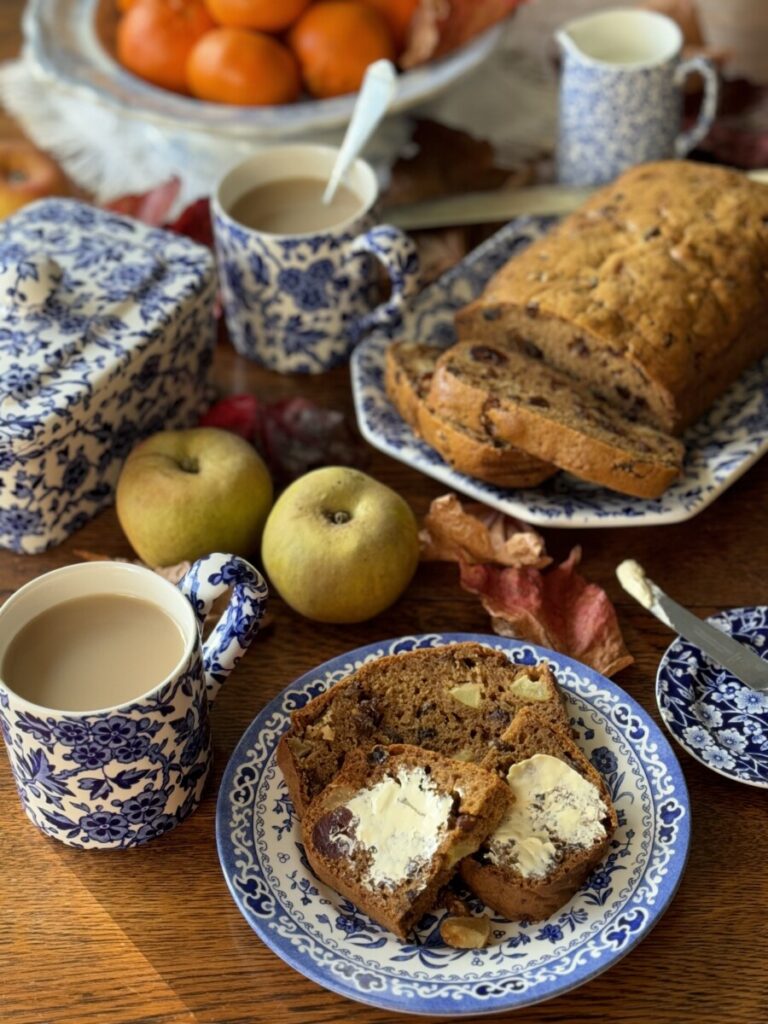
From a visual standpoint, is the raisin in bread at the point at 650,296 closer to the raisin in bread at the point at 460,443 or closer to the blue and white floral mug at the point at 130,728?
the raisin in bread at the point at 460,443

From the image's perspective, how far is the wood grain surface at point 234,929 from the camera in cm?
108

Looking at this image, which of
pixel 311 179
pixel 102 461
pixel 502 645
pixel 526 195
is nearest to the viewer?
pixel 502 645

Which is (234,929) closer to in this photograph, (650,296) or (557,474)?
(557,474)

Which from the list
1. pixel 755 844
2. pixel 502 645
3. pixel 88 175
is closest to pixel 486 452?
pixel 502 645

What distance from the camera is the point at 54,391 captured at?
1.41m

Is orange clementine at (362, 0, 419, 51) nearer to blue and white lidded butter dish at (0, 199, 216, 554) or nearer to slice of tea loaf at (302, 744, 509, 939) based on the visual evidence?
blue and white lidded butter dish at (0, 199, 216, 554)

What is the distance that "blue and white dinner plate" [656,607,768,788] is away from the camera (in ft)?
4.04

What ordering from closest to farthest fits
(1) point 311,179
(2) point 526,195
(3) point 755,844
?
(3) point 755,844 < (1) point 311,179 < (2) point 526,195

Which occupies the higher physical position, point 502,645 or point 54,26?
point 54,26

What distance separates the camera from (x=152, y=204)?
197cm

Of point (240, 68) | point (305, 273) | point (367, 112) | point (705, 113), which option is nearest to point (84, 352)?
point (305, 273)

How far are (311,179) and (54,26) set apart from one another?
0.61 meters

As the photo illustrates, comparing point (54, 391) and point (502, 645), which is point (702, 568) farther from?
point (54, 391)

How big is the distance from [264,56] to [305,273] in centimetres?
45
